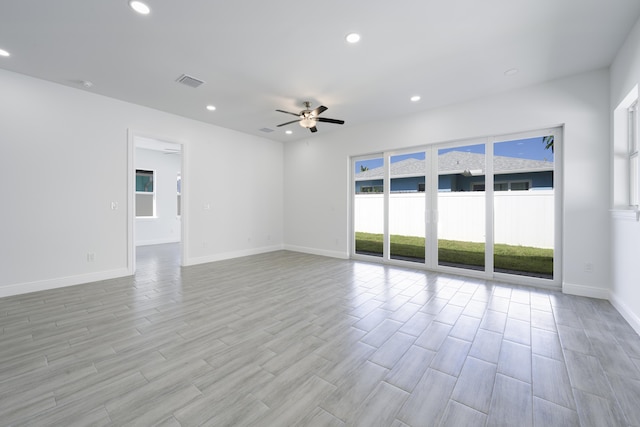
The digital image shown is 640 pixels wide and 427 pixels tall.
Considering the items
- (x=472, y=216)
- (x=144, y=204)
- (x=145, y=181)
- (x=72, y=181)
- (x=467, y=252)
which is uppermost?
(x=145, y=181)

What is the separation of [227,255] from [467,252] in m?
5.13

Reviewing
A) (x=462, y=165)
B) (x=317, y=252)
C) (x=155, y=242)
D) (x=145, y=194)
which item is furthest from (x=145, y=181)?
(x=462, y=165)

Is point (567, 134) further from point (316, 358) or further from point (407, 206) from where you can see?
point (316, 358)

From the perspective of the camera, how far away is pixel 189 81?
379 cm

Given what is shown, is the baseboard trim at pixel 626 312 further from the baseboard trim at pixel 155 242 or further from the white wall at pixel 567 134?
the baseboard trim at pixel 155 242

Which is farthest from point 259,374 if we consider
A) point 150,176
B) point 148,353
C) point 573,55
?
point 150,176

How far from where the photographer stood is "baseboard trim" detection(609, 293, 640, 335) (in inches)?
100

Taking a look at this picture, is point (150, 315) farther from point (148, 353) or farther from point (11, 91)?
point (11, 91)

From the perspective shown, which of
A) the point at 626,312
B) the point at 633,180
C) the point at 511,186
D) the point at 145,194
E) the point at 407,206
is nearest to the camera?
the point at 626,312

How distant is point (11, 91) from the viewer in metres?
3.58

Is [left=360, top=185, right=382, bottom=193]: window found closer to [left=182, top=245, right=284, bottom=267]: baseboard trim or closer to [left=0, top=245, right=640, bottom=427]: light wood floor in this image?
[left=0, top=245, right=640, bottom=427]: light wood floor

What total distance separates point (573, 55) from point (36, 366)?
6.29 m

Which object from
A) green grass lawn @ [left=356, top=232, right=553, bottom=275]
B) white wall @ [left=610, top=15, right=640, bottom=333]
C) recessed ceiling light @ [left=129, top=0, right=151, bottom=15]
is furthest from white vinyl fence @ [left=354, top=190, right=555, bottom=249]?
recessed ceiling light @ [left=129, top=0, right=151, bottom=15]

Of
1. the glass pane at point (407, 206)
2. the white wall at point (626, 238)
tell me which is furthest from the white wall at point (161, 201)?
the white wall at point (626, 238)
